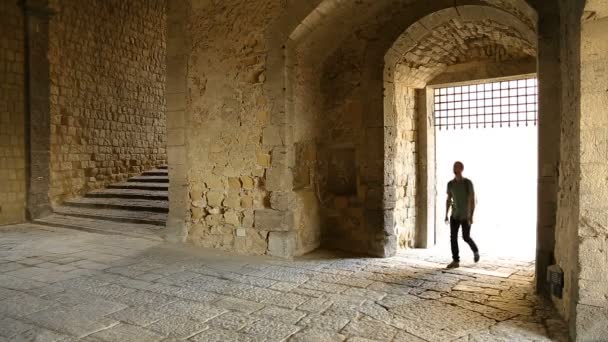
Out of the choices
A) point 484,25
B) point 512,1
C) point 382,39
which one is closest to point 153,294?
point 382,39

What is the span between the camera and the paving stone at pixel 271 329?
2.76 meters

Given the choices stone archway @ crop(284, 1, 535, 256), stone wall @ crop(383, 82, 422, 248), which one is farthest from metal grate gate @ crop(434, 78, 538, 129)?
stone archway @ crop(284, 1, 535, 256)

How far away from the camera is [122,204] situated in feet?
24.4

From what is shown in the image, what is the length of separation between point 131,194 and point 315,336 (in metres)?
6.20

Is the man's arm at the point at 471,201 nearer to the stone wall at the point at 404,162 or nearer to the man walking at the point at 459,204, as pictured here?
the man walking at the point at 459,204

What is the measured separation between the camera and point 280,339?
2.70 meters

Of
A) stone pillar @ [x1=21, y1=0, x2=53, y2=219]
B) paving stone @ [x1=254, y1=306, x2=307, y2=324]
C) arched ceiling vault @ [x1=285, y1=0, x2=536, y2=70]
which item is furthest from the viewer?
stone pillar @ [x1=21, y1=0, x2=53, y2=219]

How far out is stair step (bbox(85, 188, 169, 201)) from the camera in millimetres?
7680

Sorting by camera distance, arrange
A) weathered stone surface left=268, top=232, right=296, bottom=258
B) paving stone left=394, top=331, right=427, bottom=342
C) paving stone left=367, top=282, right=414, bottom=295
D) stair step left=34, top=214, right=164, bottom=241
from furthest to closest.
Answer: stair step left=34, top=214, right=164, bottom=241 → weathered stone surface left=268, top=232, right=296, bottom=258 → paving stone left=367, top=282, right=414, bottom=295 → paving stone left=394, top=331, right=427, bottom=342

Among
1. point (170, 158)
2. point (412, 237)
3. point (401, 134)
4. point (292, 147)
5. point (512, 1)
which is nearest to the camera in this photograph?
point (512, 1)

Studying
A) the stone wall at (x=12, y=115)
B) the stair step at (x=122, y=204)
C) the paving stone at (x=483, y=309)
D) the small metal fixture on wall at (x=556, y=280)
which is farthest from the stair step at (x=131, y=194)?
the small metal fixture on wall at (x=556, y=280)

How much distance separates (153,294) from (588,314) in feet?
10.3

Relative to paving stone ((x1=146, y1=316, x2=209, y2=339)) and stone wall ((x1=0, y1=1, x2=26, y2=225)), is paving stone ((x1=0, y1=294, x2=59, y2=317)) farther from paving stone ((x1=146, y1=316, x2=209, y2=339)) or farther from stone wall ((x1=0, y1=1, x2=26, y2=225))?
stone wall ((x1=0, y1=1, x2=26, y2=225))

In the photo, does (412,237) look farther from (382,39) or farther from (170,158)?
(170,158)
